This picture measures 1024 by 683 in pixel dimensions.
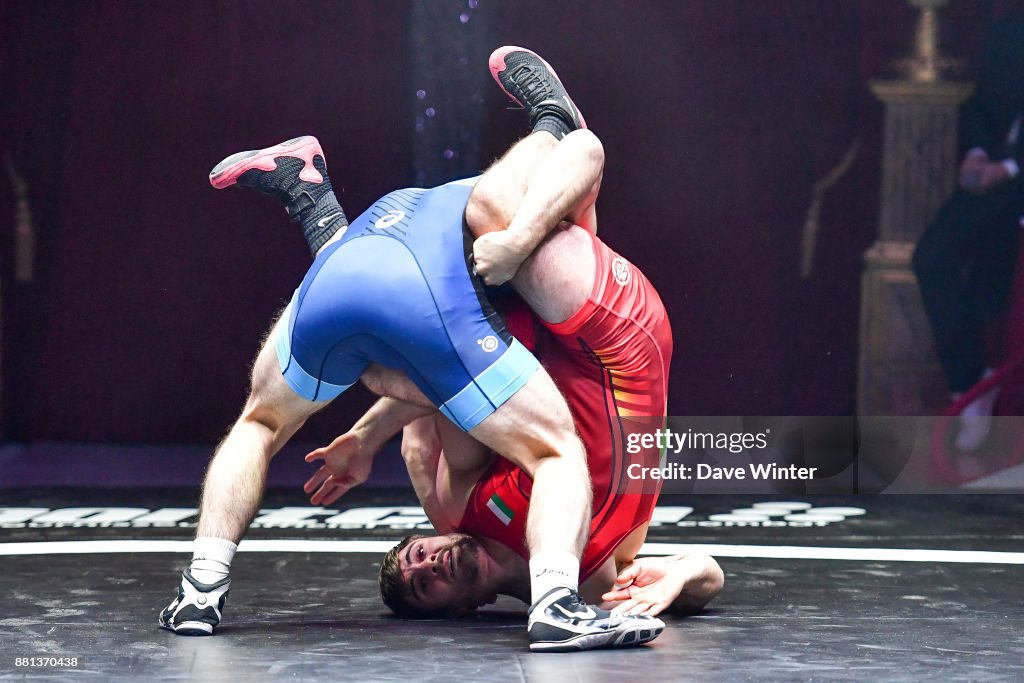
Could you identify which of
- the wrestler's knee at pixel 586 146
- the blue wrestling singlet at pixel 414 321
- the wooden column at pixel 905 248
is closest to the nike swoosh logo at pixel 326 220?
the blue wrestling singlet at pixel 414 321

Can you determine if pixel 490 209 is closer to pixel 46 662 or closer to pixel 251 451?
pixel 251 451

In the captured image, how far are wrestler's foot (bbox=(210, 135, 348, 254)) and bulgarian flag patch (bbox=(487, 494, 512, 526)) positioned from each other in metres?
0.74

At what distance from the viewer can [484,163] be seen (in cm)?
623

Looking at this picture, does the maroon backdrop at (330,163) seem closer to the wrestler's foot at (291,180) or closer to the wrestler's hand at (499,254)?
the wrestler's foot at (291,180)

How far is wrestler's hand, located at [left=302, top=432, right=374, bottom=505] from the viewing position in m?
3.51

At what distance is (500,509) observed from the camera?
10.7 ft

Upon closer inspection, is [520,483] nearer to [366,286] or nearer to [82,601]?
[366,286]

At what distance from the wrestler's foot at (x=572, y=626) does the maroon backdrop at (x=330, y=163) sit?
3.59 m

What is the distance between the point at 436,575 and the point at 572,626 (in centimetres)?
54

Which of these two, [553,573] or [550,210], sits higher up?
[550,210]

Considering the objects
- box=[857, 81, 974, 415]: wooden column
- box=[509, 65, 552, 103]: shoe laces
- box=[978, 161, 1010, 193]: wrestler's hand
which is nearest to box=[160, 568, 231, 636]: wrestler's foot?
box=[509, 65, 552, 103]: shoe laces

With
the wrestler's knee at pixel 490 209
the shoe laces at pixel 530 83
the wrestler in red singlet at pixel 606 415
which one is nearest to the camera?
the wrestler's knee at pixel 490 209

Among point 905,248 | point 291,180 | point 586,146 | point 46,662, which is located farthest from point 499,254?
point 905,248

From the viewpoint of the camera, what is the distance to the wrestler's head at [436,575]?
325cm
